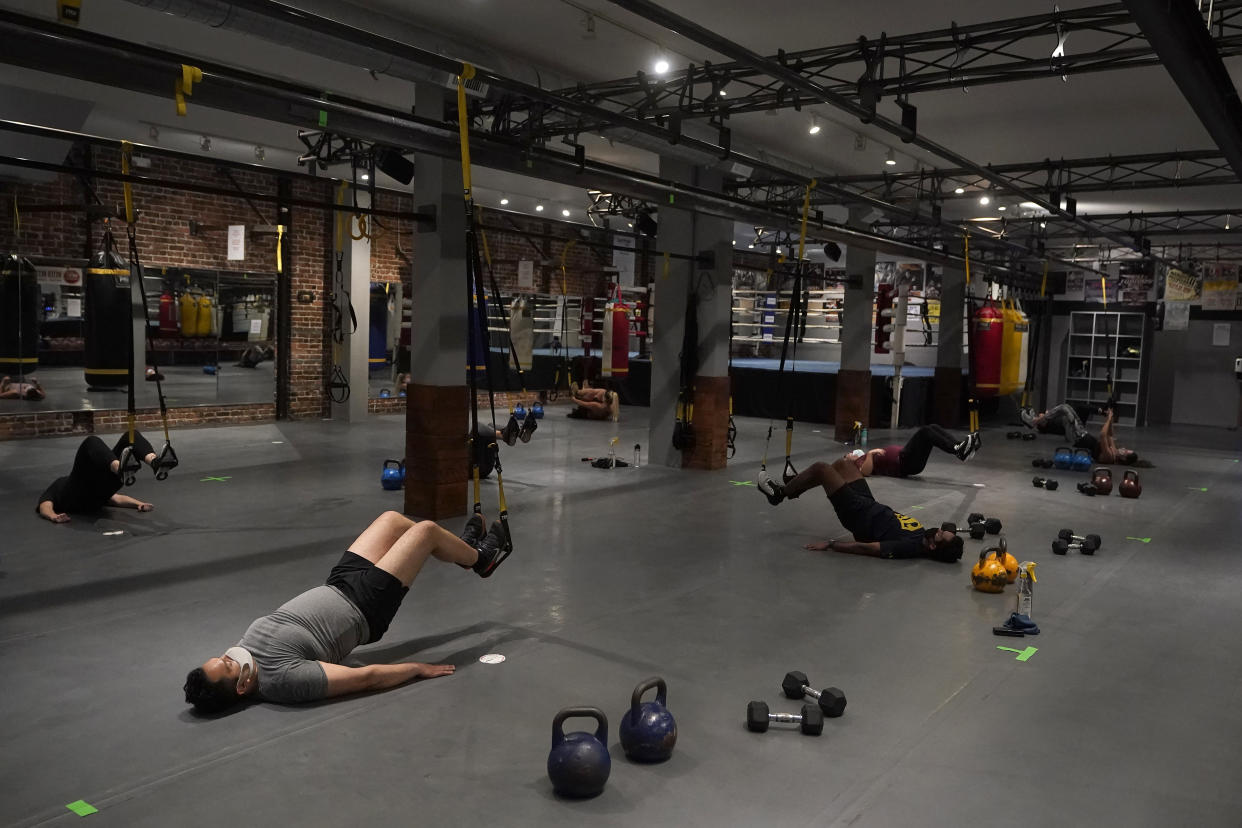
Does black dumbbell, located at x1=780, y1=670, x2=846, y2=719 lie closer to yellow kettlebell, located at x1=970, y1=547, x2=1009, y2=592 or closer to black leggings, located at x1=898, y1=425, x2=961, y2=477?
yellow kettlebell, located at x1=970, y1=547, x2=1009, y2=592

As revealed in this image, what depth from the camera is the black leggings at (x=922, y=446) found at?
10227 millimetres

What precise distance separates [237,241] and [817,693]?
12.3m

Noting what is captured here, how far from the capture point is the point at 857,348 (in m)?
15.2

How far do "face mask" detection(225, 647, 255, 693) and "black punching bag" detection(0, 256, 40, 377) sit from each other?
8.91 meters

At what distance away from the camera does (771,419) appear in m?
17.4

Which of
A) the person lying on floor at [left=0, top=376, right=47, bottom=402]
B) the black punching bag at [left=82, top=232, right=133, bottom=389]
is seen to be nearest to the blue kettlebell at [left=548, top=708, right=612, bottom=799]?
the black punching bag at [left=82, top=232, right=133, bottom=389]

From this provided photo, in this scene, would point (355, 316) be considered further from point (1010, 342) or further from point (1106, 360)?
point (1106, 360)

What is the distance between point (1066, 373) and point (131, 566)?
66.0ft

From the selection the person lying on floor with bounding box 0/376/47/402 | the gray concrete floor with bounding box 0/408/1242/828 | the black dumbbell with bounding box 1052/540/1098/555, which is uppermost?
the person lying on floor with bounding box 0/376/47/402

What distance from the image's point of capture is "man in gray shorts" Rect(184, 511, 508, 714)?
3.99 meters

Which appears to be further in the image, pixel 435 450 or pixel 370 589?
pixel 435 450

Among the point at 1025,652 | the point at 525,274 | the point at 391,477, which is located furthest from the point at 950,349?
the point at 1025,652

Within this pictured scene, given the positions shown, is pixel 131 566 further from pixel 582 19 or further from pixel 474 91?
pixel 582 19

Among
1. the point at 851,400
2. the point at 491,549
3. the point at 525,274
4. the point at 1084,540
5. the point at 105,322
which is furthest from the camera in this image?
the point at 525,274
